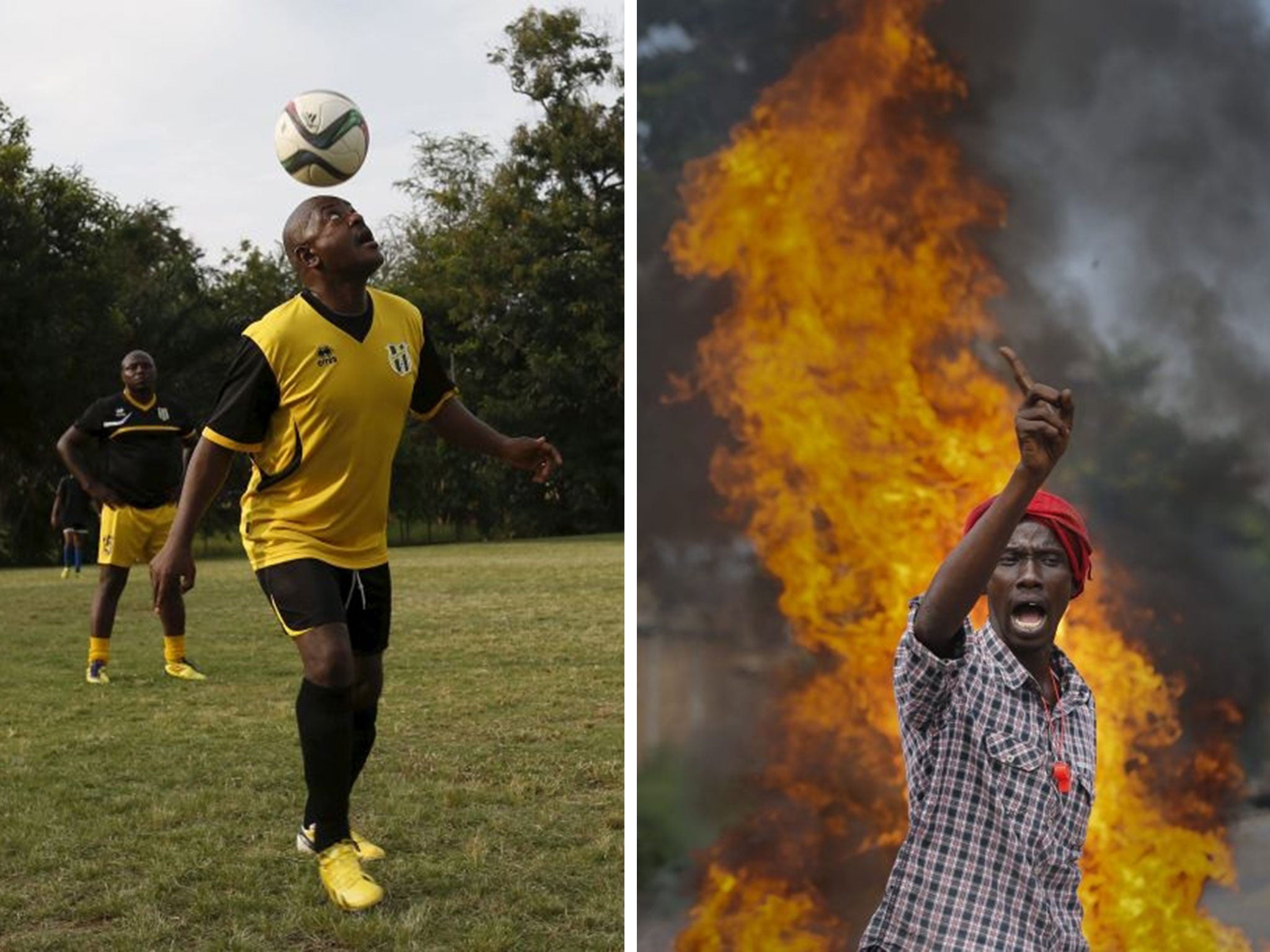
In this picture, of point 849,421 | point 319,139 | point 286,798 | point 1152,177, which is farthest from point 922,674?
point 286,798

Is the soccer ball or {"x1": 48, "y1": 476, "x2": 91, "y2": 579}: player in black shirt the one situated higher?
the soccer ball

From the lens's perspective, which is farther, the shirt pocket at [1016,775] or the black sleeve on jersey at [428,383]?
the black sleeve on jersey at [428,383]

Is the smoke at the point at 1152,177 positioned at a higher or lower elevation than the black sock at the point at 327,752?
higher

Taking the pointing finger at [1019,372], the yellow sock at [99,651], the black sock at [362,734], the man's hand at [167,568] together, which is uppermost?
the pointing finger at [1019,372]

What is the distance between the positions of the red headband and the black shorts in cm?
208

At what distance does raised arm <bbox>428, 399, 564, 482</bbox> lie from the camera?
4.91 m

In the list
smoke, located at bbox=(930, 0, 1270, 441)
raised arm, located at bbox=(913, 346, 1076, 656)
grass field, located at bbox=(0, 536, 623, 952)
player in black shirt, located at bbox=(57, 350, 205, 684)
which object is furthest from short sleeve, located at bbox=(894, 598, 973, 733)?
player in black shirt, located at bbox=(57, 350, 205, 684)

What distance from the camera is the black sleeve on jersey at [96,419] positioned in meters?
8.66

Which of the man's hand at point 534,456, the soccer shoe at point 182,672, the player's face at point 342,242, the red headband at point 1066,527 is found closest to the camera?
the red headband at point 1066,527

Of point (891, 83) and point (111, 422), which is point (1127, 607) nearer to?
point (891, 83)

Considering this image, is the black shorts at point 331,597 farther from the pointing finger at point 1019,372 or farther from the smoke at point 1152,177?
the pointing finger at point 1019,372

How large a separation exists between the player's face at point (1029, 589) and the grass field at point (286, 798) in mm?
1655

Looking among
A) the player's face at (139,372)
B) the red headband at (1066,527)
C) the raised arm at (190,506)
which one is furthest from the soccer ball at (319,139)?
the player's face at (139,372)

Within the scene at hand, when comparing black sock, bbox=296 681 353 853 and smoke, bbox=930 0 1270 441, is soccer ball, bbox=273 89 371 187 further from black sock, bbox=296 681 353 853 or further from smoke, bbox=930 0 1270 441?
smoke, bbox=930 0 1270 441
